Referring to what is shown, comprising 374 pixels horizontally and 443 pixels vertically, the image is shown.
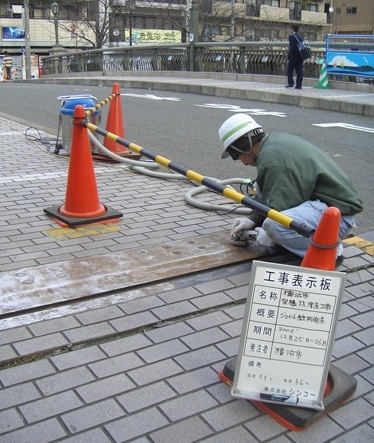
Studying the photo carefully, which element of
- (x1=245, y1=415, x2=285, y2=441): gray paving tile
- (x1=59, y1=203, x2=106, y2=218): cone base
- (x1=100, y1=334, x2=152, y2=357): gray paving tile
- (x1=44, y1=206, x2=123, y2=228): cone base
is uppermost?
(x1=59, y1=203, x2=106, y2=218): cone base

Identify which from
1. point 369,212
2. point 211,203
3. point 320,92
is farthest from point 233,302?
point 320,92

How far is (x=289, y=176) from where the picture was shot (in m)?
3.55

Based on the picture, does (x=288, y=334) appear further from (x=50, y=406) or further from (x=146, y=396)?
(x=50, y=406)

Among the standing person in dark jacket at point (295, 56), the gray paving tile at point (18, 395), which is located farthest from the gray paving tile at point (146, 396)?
the standing person in dark jacket at point (295, 56)

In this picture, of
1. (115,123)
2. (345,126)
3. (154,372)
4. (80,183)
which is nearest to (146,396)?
(154,372)

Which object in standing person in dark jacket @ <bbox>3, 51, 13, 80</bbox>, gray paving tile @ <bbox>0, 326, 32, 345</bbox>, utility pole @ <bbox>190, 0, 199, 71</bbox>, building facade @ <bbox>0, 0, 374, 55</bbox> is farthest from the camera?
standing person in dark jacket @ <bbox>3, 51, 13, 80</bbox>

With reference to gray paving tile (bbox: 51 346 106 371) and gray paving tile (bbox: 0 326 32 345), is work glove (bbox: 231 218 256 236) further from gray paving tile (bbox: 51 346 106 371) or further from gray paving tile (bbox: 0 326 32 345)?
gray paving tile (bbox: 0 326 32 345)

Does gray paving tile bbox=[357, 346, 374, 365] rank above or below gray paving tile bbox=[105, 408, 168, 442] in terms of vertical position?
above

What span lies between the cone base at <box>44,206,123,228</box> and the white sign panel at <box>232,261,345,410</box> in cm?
246

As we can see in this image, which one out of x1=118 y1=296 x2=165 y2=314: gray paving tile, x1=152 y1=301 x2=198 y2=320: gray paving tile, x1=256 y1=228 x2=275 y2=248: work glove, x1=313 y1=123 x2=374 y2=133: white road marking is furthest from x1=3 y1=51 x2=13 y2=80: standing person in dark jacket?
x1=152 y1=301 x2=198 y2=320: gray paving tile

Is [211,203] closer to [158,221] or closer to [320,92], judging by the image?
[158,221]

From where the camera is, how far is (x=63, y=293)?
3.40 metres

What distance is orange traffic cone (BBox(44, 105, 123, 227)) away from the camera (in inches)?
181

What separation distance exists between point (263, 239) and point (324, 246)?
5.53ft
